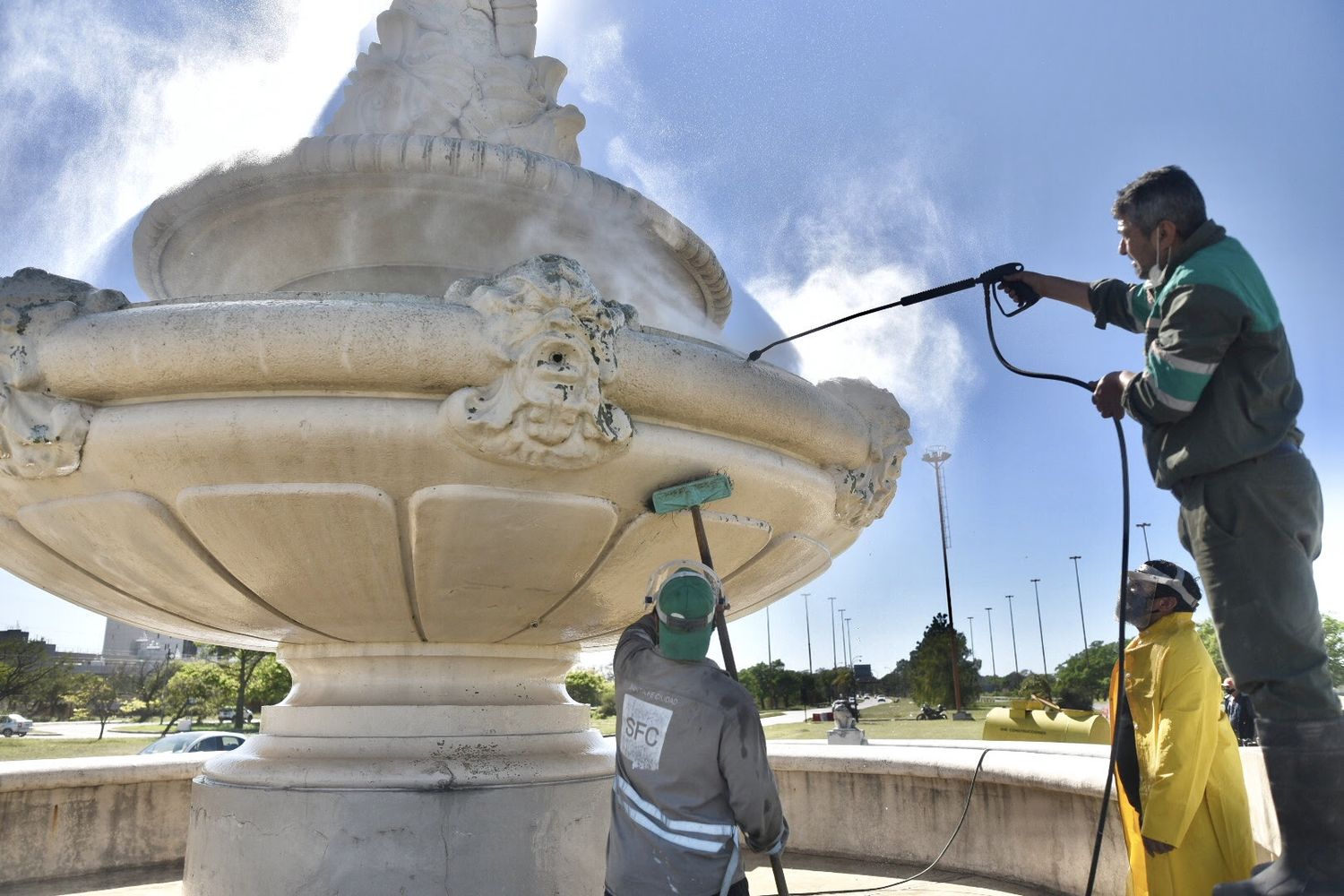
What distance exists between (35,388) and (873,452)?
259cm

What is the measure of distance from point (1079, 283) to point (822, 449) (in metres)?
1.03

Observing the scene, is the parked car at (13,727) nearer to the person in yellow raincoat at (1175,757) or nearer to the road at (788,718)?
the road at (788,718)

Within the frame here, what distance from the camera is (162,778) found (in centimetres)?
492

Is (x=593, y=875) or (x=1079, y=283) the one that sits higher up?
(x=1079, y=283)

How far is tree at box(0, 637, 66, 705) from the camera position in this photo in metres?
34.2

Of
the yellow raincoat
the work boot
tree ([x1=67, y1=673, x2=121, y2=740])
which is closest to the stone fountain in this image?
the yellow raincoat

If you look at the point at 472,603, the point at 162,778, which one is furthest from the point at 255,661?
the point at 472,603

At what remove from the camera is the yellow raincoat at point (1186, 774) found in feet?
8.40

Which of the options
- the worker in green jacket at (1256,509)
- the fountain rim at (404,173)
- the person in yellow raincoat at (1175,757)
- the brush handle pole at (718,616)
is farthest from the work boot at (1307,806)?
the fountain rim at (404,173)

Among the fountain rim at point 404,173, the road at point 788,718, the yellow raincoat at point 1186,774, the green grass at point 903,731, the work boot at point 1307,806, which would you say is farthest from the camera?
the road at point 788,718

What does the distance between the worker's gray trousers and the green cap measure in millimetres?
1030

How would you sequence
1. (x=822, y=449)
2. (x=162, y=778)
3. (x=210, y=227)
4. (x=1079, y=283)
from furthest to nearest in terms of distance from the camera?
(x=162, y=778), (x=210, y=227), (x=822, y=449), (x=1079, y=283)

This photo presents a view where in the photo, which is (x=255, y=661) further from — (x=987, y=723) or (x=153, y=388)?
(x=153, y=388)

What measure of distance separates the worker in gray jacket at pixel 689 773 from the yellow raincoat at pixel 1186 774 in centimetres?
113
